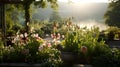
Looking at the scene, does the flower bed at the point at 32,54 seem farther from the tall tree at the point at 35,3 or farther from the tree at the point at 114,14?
the tree at the point at 114,14

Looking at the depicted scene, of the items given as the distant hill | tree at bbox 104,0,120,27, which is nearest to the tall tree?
tree at bbox 104,0,120,27

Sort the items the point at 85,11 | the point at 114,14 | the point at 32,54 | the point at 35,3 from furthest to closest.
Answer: the point at 85,11, the point at 114,14, the point at 35,3, the point at 32,54

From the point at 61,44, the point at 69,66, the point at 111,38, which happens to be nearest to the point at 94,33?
the point at 61,44

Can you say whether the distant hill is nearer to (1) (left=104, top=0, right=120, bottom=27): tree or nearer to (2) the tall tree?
(1) (left=104, top=0, right=120, bottom=27): tree

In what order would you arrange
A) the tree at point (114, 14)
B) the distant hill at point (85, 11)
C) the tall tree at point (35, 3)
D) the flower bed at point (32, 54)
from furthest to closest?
the distant hill at point (85, 11)
the tree at point (114, 14)
the tall tree at point (35, 3)
the flower bed at point (32, 54)

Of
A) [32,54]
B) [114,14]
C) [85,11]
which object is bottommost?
[32,54]

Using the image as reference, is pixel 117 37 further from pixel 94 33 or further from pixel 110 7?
pixel 110 7

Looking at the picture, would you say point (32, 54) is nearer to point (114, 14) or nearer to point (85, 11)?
point (114, 14)

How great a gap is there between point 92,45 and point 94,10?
4366 inches

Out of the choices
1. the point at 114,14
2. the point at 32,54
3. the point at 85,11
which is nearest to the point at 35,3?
the point at 32,54

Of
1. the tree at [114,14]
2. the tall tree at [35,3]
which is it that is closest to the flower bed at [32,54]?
the tall tree at [35,3]

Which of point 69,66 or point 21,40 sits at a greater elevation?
point 21,40

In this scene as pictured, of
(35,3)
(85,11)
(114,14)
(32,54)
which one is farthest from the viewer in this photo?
(85,11)

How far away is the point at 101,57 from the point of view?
873cm
